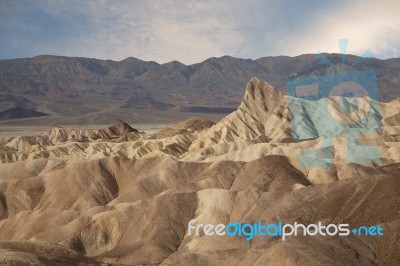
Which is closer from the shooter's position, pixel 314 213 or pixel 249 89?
pixel 314 213

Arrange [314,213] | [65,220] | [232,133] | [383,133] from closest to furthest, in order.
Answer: [314,213] < [65,220] < [383,133] < [232,133]

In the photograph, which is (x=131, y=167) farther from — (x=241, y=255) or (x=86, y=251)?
(x=241, y=255)

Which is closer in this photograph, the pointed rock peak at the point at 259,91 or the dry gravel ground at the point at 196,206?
the dry gravel ground at the point at 196,206

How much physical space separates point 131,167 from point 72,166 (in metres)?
6.96

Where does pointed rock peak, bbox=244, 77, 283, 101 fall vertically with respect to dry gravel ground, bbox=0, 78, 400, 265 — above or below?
above

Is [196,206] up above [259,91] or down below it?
below

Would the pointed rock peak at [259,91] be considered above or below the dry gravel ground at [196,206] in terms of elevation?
above

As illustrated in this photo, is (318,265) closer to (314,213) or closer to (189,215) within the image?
(314,213)

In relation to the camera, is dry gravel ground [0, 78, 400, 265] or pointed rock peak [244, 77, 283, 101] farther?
pointed rock peak [244, 77, 283, 101]

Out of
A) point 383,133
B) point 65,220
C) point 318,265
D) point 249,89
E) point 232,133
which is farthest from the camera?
point 249,89

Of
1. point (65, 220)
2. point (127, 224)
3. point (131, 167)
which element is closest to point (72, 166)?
point (131, 167)

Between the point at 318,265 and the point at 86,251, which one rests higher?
the point at 318,265

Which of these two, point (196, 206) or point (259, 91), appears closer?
point (196, 206)

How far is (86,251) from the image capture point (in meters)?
39.2
